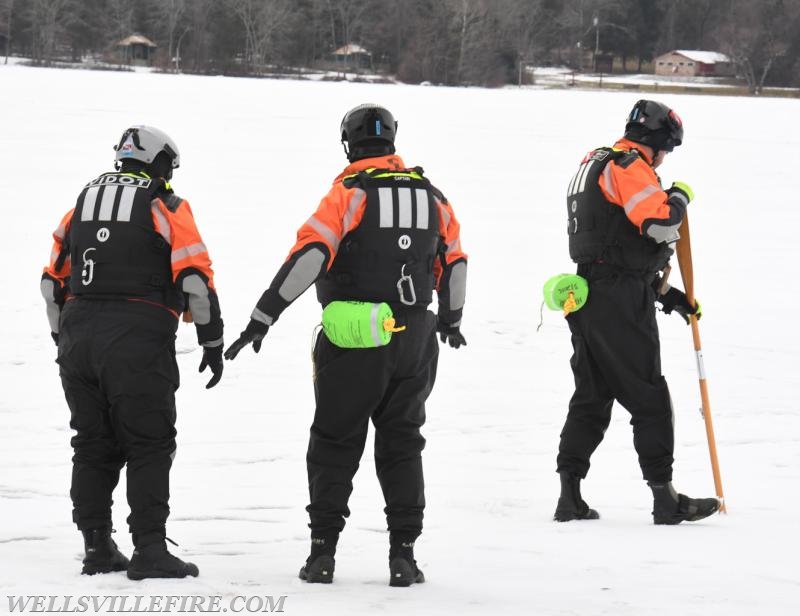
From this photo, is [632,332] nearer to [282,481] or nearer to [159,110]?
[282,481]

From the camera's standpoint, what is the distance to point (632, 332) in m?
5.16

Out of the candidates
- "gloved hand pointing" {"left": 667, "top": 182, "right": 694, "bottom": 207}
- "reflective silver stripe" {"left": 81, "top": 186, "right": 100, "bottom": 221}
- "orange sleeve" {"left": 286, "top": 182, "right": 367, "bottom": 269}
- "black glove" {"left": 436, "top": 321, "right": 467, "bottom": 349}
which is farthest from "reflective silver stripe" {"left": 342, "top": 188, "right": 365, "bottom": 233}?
"gloved hand pointing" {"left": 667, "top": 182, "right": 694, "bottom": 207}

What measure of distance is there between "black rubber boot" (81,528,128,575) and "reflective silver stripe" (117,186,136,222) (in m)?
1.10

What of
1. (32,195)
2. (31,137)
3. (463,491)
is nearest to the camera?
(463,491)

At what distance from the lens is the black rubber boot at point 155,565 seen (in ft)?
13.5

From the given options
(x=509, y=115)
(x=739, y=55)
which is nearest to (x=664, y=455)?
(x=509, y=115)

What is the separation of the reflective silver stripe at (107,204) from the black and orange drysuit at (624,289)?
2077 mm

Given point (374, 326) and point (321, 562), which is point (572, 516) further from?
point (374, 326)

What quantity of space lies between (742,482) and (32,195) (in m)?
10.9

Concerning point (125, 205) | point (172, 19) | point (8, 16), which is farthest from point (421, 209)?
point (172, 19)

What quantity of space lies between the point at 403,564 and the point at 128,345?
122 centimetres

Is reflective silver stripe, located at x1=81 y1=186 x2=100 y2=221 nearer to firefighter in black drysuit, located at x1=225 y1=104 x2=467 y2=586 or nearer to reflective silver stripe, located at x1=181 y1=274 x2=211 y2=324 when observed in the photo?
reflective silver stripe, located at x1=181 y1=274 x2=211 y2=324

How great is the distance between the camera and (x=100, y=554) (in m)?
4.23

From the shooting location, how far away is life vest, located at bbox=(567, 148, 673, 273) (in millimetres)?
5145
